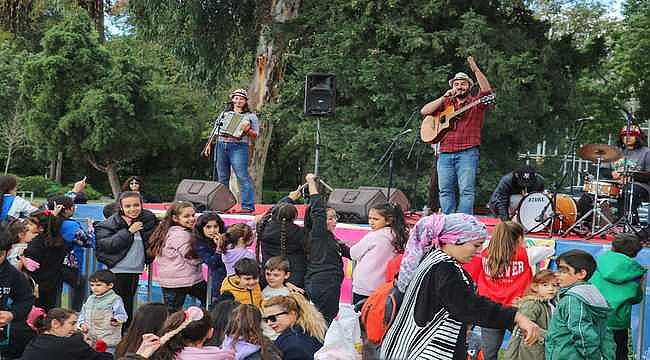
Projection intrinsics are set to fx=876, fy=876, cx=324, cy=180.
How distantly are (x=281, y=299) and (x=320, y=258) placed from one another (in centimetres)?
152

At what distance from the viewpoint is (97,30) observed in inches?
969

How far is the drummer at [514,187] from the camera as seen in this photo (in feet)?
30.8

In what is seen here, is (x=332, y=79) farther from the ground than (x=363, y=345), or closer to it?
farther from the ground

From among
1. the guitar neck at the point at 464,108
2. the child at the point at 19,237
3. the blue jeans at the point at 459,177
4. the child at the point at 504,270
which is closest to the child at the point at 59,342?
the child at the point at 19,237

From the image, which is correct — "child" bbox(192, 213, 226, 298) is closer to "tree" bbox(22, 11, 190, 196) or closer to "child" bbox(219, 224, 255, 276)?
"child" bbox(219, 224, 255, 276)

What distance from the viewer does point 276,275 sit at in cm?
620

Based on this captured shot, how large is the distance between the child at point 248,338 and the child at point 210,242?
93.3 inches

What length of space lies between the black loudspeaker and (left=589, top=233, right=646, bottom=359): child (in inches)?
180

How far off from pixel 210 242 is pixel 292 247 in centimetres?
84

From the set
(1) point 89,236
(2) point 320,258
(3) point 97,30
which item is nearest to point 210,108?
(3) point 97,30

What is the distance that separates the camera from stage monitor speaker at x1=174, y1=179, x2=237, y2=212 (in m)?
10.6

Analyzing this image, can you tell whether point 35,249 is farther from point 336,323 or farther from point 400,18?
point 400,18

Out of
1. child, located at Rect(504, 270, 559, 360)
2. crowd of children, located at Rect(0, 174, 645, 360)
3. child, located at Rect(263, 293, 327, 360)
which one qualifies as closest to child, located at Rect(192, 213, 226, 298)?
crowd of children, located at Rect(0, 174, 645, 360)

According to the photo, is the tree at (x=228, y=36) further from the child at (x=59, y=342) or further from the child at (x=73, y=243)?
the child at (x=59, y=342)
